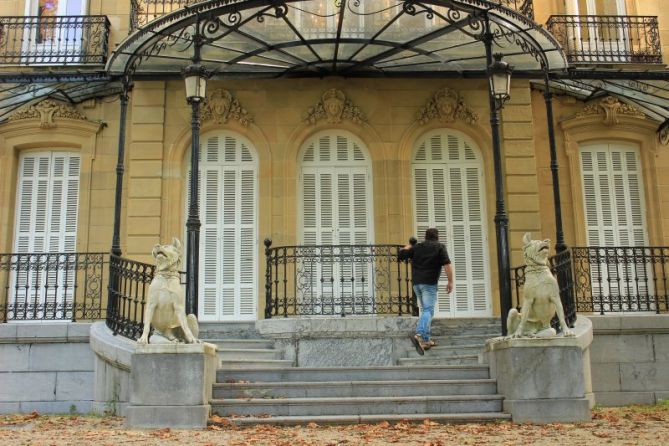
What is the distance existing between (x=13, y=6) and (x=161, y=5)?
9.77 ft

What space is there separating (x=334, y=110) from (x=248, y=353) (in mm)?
5085

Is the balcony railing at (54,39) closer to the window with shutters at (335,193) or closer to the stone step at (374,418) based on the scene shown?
the window with shutters at (335,193)

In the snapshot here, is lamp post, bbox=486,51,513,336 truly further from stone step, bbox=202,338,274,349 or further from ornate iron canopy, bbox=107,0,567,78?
stone step, bbox=202,338,274,349

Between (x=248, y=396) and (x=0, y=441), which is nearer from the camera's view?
(x=0, y=441)

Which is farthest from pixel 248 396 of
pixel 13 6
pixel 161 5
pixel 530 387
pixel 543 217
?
pixel 13 6

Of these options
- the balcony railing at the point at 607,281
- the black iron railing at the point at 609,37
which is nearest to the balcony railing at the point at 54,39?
the black iron railing at the point at 609,37

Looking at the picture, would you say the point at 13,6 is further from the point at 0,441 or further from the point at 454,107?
the point at 0,441

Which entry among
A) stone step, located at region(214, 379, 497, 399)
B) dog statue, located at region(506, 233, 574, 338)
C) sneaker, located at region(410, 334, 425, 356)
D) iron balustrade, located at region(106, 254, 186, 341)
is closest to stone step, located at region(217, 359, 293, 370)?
stone step, located at region(214, 379, 497, 399)

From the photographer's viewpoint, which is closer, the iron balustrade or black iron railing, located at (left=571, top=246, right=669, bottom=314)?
the iron balustrade

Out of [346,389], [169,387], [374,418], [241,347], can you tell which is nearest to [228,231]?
[241,347]

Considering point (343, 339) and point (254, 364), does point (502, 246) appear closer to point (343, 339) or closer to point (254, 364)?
point (343, 339)

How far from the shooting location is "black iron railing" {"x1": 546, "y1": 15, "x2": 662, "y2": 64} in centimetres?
1373

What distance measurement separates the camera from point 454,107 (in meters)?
13.3

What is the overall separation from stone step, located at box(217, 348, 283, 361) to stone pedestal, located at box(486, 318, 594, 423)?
3327 mm
